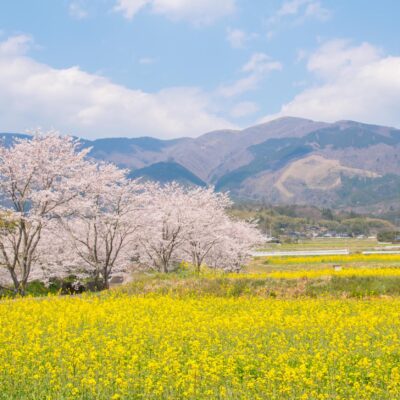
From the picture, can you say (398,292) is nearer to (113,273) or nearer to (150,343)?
(150,343)

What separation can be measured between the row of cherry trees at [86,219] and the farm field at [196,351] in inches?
358

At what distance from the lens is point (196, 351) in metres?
12.0

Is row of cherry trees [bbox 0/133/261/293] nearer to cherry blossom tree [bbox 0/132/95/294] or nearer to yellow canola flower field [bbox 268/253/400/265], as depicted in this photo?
cherry blossom tree [bbox 0/132/95/294]

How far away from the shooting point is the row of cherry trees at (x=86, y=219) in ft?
93.2

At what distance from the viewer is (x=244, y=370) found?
10.8 meters

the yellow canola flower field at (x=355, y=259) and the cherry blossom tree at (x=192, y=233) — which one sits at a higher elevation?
the cherry blossom tree at (x=192, y=233)

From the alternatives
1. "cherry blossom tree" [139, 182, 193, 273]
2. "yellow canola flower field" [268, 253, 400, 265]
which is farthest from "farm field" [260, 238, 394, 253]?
"cherry blossom tree" [139, 182, 193, 273]

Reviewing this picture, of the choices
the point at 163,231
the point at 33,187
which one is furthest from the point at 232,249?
the point at 33,187

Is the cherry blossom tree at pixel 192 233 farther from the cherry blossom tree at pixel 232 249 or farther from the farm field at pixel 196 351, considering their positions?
the farm field at pixel 196 351

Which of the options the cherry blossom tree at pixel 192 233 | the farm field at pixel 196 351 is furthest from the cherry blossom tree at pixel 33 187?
the farm field at pixel 196 351

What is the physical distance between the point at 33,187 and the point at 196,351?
2026 cm

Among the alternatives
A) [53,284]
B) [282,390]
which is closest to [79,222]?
[53,284]

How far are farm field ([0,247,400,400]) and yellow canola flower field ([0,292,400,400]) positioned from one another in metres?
0.04

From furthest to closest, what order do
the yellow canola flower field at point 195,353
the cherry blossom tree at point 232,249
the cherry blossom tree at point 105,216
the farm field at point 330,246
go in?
the farm field at point 330,246
the cherry blossom tree at point 232,249
the cherry blossom tree at point 105,216
the yellow canola flower field at point 195,353
